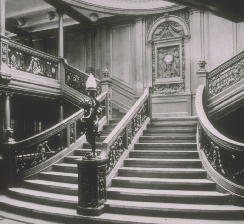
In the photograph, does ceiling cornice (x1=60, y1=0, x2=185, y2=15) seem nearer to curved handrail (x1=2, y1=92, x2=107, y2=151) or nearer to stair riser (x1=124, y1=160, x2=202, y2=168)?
curved handrail (x1=2, y1=92, x2=107, y2=151)

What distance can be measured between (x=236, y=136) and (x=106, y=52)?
5.53 metres

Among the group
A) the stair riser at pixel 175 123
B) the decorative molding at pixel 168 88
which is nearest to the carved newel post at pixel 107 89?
the stair riser at pixel 175 123

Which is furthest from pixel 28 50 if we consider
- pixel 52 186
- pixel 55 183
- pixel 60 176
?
pixel 52 186

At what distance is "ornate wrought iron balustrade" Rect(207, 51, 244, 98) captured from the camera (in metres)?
7.70

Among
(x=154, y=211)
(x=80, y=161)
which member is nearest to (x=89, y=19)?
(x=80, y=161)

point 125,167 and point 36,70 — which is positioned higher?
point 36,70

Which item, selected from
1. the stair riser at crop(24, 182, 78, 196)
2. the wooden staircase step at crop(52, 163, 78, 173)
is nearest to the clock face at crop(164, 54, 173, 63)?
the wooden staircase step at crop(52, 163, 78, 173)

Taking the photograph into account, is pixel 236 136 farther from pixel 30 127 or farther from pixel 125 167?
pixel 30 127

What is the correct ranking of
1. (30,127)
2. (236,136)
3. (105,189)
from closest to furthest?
1. (105,189)
2. (236,136)
3. (30,127)

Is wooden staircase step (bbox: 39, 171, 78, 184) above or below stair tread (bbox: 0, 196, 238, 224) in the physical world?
above

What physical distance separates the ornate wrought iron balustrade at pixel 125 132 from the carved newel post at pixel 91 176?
0.45 meters

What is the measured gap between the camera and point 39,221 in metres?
5.12

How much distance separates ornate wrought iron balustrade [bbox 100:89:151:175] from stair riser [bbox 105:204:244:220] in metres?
0.97

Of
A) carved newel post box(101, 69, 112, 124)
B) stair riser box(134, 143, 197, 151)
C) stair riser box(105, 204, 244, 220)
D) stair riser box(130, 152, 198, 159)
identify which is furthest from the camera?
carved newel post box(101, 69, 112, 124)
